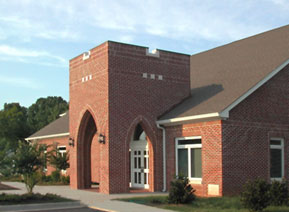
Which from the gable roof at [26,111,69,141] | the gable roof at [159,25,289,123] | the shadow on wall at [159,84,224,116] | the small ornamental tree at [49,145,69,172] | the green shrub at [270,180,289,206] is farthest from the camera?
the gable roof at [26,111,69,141]

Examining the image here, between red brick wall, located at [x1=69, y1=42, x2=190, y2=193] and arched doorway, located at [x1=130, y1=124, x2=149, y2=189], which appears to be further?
arched doorway, located at [x1=130, y1=124, x2=149, y2=189]

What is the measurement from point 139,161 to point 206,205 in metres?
7.58

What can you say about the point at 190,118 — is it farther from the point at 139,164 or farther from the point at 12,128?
the point at 12,128

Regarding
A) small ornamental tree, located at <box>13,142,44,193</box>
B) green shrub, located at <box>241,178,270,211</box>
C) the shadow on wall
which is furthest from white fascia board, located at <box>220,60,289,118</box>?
small ornamental tree, located at <box>13,142,44,193</box>

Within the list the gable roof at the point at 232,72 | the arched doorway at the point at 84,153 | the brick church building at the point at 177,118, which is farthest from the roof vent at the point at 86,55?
the gable roof at the point at 232,72

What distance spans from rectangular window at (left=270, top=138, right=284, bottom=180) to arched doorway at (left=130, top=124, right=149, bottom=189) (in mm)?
5948

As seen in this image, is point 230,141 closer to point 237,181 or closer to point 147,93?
point 237,181

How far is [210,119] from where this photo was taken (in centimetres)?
1820

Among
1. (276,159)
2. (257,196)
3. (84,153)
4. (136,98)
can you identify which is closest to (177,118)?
(136,98)

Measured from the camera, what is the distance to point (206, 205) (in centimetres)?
1523

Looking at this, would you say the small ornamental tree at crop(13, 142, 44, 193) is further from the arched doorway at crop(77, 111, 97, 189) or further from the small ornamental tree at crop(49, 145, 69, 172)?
the small ornamental tree at crop(49, 145, 69, 172)

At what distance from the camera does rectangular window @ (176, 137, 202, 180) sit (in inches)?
756

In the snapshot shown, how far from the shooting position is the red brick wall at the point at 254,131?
1789cm

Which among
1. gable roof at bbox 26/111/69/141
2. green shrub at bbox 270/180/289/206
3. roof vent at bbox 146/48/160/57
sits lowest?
green shrub at bbox 270/180/289/206
